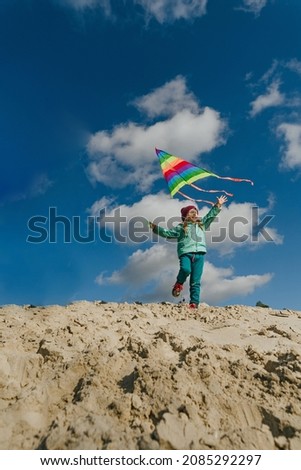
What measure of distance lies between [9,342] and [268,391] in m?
3.09

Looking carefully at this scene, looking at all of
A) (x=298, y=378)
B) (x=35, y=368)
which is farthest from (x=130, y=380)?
(x=298, y=378)

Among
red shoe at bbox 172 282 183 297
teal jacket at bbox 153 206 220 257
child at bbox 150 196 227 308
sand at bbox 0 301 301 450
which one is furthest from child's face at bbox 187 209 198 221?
sand at bbox 0 301 301 450

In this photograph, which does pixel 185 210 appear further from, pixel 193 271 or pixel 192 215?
pixel 193 271

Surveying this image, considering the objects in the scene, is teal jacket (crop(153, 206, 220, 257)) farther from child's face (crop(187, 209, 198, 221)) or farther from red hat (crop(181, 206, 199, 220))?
red hat (crop(181, 206, 199, 220))

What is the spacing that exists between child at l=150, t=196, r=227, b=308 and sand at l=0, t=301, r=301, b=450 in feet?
7.85

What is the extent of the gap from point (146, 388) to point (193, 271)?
188 inches

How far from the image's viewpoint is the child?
804 centimetres

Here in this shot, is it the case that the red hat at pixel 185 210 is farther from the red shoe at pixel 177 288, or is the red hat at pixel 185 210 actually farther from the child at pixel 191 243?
the red shoe at pixel 177 288

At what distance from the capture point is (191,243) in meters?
8.28

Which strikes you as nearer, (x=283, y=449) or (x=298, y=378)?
(x=283, y=449)

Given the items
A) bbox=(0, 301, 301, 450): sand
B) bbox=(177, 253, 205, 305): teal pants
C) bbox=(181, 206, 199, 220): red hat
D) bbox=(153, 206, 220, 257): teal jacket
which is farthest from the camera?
bbox=(181, 206, 199, 220): red hat

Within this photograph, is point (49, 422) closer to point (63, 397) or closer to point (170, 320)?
point (63, 397)

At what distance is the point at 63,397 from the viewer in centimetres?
371

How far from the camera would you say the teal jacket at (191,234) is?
8273mm
